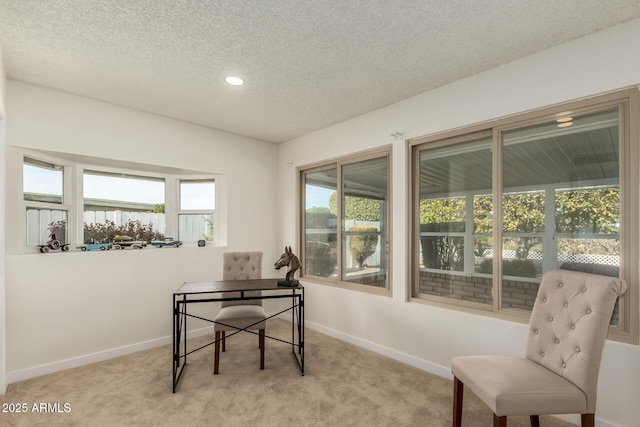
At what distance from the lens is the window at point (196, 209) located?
4020mm

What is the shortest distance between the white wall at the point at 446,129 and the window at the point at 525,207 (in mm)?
120

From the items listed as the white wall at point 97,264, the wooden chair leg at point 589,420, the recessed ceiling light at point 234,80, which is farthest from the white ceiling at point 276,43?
the wooden chair leg at point 589,420

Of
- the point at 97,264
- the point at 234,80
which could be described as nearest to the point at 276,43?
the point at 234,80

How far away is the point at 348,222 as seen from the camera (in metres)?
3.81

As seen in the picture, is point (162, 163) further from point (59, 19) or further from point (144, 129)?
point (59, 19)

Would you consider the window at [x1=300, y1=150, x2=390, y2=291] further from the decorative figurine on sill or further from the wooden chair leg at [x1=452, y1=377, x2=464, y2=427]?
the wooden chair leg at [x1=452, y1=377, x2=464, y2=427]

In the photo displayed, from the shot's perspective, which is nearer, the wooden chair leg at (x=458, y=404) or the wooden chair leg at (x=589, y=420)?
the wooden chair leg at (x=589, y=420)

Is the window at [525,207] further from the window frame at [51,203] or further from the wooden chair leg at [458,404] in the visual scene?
the window frame at [51,203]

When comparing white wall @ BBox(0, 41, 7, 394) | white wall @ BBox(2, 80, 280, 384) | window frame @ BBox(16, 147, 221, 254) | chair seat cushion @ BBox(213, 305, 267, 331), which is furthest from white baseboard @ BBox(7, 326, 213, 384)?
chair seat cushion @ BBox(213, 305, 267, 331)

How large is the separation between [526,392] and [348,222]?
2.53 metres

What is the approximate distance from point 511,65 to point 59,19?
3.19 m

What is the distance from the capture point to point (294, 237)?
14.2 ft

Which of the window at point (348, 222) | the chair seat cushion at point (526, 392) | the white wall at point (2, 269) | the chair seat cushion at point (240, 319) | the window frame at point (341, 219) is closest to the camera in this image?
the chair seat cushion at point (526, 392)

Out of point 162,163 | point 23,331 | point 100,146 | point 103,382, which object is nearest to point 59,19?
point 100,146
